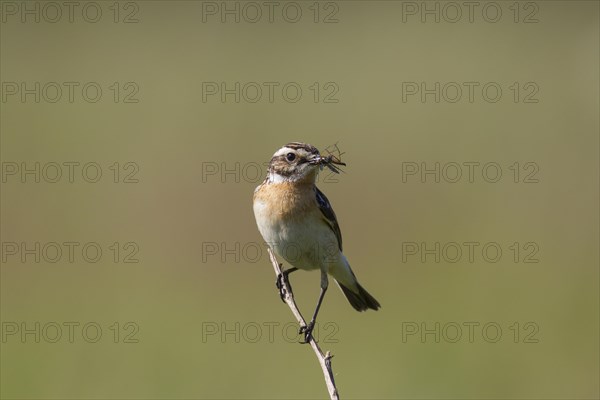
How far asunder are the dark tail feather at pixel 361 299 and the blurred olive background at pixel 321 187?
43.3 inches

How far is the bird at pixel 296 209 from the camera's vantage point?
6.51 metres

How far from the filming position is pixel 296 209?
21.6 ft

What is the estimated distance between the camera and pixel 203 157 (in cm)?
1419

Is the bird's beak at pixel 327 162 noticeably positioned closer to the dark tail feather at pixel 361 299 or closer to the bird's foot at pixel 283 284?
the bird's foot at pixel 283 284

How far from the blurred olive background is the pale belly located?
7.50 feet

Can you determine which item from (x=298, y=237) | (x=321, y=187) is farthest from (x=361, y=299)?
(x=321, y=187)

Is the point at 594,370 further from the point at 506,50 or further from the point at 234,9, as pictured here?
the point at 234,9

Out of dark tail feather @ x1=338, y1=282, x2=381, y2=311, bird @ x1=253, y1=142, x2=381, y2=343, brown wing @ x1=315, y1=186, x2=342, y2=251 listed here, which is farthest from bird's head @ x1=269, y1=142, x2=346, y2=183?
dark tail feather @ x1=338, y1=282, x2=381, y2=311

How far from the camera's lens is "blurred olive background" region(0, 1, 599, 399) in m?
9.05

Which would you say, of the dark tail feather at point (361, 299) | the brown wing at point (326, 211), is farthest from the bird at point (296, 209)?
the dark tail feather at point (361, 299)

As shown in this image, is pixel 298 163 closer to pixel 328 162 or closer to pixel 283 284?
pixel 328 162

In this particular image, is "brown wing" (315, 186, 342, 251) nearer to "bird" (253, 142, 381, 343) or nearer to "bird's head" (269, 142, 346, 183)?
"bird" (253, 142, 381, 343)

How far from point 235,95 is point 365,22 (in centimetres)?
466

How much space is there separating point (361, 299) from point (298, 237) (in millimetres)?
1481
